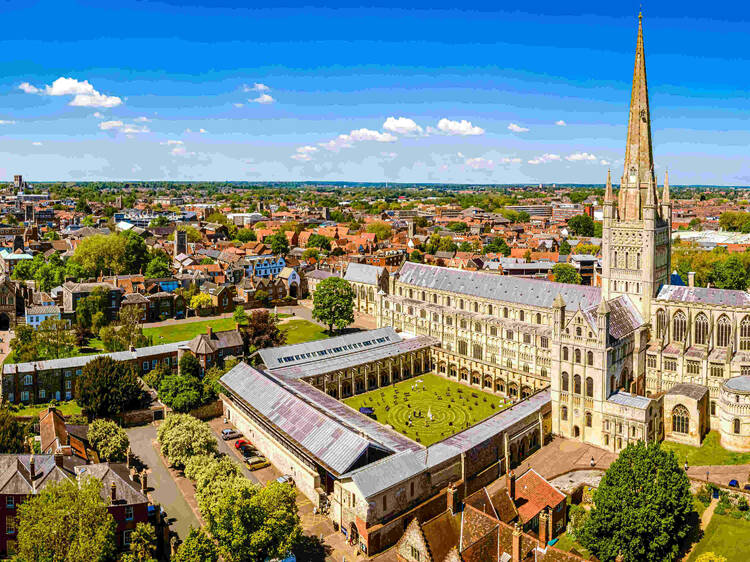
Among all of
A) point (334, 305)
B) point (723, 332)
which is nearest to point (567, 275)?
point (334, 305)

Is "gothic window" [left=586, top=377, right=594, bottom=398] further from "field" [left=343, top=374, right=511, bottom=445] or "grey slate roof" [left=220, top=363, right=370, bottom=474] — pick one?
"grey slate roof" [left=220, top=363, right=370, bottom=474]

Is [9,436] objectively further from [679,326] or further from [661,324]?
[679,326]

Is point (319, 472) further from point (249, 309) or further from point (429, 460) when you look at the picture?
point (249, 309)

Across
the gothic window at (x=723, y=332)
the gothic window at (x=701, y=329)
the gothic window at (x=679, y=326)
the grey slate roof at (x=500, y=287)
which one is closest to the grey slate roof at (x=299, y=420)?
the grey slate roof at (x=500, y=287)

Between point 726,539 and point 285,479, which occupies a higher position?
point 285,479

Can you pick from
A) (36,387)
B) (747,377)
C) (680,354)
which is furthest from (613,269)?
(36,387)
